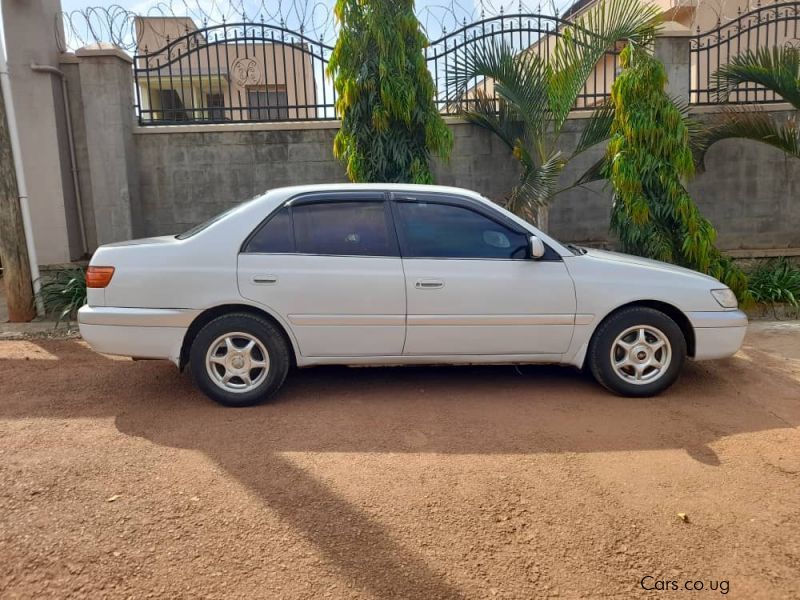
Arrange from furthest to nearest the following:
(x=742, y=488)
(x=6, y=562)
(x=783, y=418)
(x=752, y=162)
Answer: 1. (x=752, y=162)
2. (x=783, y=418)
3. (x=742, y=488)
4. (x=6, y=562)

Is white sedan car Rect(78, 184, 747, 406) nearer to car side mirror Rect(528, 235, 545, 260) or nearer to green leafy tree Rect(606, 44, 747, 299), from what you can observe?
car side mirror Rect(528, 235, 545, 260)

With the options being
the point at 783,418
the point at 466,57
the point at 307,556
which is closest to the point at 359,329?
the point at 307,556

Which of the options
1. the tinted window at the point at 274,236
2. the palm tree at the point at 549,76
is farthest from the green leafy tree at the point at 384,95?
the tinted window at the point at 274,236

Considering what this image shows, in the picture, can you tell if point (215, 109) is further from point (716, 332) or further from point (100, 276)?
point (716, 332)

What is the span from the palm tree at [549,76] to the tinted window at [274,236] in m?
3.52

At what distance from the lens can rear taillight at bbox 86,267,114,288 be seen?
15.2ft

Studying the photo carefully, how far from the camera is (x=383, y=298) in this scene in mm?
4703

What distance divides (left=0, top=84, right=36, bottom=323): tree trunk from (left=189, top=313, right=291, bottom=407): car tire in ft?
13.1

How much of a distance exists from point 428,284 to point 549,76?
3998 millimetres

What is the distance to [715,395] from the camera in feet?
16.6

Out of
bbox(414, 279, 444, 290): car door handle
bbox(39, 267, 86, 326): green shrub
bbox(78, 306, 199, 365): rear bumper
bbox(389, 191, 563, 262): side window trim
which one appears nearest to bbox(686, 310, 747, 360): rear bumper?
bbox(389, 191, 563, 262): side window trim

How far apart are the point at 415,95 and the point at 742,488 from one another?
5.14 m

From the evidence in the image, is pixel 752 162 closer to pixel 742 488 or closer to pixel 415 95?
pixel 415 95

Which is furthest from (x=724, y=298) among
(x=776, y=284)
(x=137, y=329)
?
(x=137, y=329)
